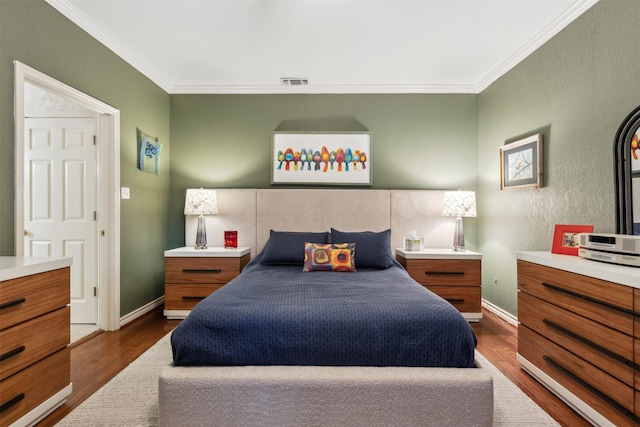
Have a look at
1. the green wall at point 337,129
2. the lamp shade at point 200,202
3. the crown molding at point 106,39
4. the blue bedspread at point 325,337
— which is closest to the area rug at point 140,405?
the blue bedspread at point 325,337

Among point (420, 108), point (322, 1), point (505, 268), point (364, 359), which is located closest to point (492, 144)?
point (420, 108)

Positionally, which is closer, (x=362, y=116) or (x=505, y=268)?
(x=505, y=268)

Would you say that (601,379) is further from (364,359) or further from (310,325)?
(310,325)

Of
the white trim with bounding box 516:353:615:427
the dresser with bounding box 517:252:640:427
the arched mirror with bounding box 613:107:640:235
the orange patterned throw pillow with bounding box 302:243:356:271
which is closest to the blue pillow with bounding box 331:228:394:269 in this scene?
the orange patterned throw pillow with bounding box 302:243:356:271

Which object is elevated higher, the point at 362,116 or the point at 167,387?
the point at 362,116

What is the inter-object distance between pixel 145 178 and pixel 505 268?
3.87 meters

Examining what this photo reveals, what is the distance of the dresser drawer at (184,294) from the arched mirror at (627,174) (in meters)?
3.25

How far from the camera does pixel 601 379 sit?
1.71m

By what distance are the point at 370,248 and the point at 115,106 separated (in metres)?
2.70

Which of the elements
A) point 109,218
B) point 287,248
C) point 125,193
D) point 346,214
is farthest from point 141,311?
point 346,214

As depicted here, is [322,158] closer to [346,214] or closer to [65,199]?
[346,214]

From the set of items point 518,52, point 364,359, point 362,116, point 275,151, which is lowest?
point 364,359

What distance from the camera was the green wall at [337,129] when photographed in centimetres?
409

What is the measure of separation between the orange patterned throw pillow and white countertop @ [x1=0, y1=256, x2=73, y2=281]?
5.62ft
